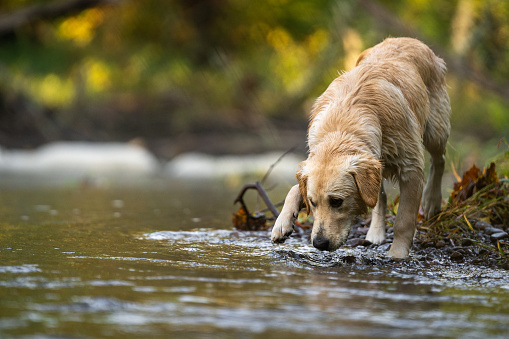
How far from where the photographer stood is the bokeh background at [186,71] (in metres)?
12.9

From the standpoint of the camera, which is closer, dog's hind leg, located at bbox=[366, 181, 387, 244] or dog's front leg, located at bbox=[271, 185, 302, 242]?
dog's front leg, located at bbox=[271, 185, 302, 242]

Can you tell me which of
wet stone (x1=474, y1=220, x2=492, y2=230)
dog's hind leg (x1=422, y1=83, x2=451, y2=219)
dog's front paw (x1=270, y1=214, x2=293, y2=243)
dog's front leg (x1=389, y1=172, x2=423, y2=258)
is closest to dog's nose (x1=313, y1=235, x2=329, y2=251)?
dog's front paw (x1=270, y1=214, x2=293, y2=243)

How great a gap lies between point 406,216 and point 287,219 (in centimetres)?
86

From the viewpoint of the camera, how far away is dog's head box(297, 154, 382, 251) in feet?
14.2

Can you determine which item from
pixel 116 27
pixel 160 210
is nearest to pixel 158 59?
pixel 116 27

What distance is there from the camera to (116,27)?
1636cm

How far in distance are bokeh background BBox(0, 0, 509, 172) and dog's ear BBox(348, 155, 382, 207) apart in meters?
8.49

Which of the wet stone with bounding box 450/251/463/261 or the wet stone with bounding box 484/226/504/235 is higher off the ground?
the wet stone with bounding box 484/226/504/235

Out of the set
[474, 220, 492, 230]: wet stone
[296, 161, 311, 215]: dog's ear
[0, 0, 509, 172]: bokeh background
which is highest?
[0, 0, 509, 172]: bokeh background

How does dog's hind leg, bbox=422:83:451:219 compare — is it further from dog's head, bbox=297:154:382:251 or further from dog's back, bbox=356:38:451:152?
dog's head, bbox=297:154:382:251

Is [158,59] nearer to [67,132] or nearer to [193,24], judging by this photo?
[193,24]

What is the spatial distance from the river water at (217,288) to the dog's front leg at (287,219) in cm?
11

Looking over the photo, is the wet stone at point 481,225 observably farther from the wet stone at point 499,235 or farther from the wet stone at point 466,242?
the wet stone at point 466,242

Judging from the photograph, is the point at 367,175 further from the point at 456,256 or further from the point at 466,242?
the point at 466,242
